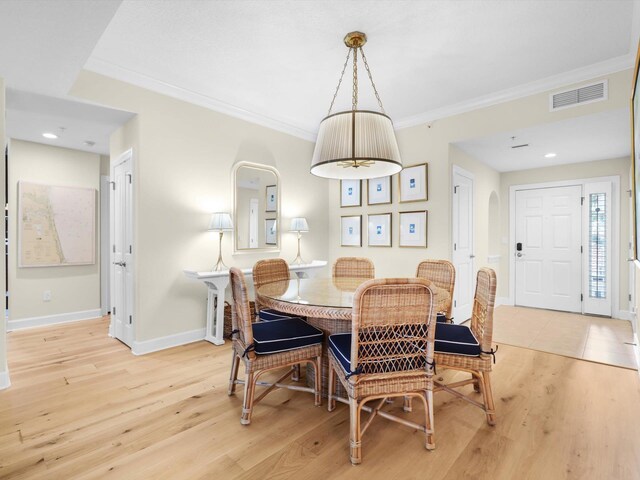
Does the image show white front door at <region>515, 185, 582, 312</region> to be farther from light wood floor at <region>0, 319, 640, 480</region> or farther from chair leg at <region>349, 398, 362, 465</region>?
chair leg at <region>349, 398, 362, 465</region>

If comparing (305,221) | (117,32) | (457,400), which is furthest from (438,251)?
(117,32)

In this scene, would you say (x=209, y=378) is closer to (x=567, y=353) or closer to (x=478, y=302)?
(x=478, y=302)

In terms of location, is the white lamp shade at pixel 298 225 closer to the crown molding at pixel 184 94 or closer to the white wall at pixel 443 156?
the white wall at pixel 443 156

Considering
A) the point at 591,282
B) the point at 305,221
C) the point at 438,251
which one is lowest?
the point at 591,282

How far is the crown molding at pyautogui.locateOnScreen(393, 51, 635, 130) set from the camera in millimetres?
2924

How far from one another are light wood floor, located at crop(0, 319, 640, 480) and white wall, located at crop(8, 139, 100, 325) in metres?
1.64

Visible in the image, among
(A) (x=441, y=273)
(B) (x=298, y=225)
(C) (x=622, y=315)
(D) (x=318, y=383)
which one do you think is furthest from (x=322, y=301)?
(C) (x=622, y=315)

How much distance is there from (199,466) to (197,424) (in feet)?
1.29

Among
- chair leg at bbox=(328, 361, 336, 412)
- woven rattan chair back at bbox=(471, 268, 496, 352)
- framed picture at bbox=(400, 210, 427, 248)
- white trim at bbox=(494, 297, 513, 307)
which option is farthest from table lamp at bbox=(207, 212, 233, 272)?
white trim at bbox=(494, 297, 513, 307)

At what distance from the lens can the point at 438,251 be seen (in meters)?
4.04

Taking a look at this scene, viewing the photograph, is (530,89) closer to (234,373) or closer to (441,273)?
(441,273)

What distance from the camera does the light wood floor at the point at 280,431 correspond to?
162 centimetres

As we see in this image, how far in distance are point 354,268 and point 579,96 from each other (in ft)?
8.86

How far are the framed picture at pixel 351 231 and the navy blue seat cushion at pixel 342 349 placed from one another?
9.30ft
